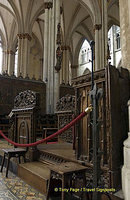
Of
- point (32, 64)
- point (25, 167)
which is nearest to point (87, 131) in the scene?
point (25, 167)

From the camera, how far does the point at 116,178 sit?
2.08m

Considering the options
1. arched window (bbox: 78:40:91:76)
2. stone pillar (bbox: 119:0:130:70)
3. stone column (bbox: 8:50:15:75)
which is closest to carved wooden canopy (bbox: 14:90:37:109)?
stone pillar (bbox: 119:0:130:70)

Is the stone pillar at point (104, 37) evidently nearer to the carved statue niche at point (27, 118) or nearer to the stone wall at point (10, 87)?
the stone wall at point (10, 87)

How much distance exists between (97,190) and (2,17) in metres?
18.6

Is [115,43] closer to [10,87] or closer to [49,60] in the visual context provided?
[49,60]

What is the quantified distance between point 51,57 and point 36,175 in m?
8.16

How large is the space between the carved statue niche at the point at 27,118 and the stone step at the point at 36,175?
543 millimetres

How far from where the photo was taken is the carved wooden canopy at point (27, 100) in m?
3.74

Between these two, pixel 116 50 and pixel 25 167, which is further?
pixel 116 50

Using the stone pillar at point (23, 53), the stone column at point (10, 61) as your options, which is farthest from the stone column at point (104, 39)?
the stone column at point (10, 61)

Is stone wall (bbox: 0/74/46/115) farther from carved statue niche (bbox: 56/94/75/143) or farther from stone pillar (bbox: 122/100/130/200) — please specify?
stone pillar (bbox: 122/100/130/200)

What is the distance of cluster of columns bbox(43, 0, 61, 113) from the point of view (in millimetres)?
9953

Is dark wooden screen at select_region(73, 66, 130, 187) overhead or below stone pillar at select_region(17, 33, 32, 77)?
below

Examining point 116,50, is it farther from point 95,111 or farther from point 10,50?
point 95,111
